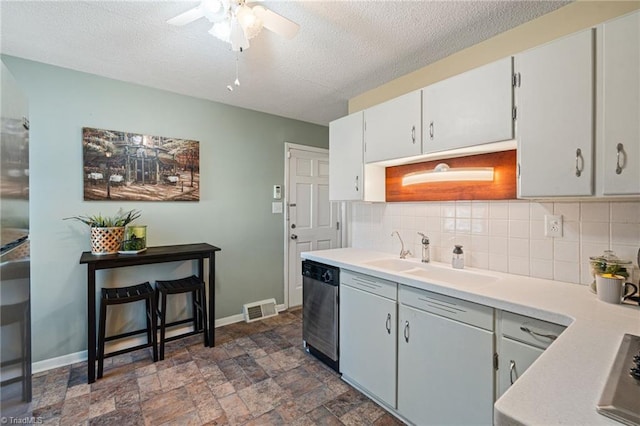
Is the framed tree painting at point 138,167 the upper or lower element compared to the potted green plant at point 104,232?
upper

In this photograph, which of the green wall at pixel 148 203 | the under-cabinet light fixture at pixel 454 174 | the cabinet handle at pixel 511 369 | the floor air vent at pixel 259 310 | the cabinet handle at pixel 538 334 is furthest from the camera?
the floor air vent at pixel 259 310

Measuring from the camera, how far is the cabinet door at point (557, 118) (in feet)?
4.34

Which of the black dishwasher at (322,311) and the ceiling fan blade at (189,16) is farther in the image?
the black dishwasher at (322,311)

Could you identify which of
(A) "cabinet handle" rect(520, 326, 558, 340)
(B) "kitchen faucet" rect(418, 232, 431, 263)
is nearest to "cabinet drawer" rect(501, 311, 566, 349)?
(A) "cabinet handle" rect(520, 326, 558, 340)

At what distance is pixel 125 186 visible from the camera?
8.58 ft

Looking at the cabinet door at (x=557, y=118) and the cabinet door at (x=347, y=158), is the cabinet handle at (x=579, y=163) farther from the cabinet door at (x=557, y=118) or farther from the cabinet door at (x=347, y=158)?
the cabinet door at (x=347, y=158)

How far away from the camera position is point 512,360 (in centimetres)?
130

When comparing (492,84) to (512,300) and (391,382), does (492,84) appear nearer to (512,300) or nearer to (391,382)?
(512,300)

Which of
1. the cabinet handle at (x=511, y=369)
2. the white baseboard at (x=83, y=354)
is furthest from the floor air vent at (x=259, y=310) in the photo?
the cabinet handle at (x=511, y=369)

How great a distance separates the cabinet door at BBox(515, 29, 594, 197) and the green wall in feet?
8.56

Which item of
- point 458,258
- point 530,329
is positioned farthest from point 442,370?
point 458,258

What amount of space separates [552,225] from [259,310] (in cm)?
287

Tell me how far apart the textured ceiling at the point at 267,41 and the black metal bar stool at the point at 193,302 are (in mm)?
1811

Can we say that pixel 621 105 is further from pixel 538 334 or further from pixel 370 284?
pixel 370 284
